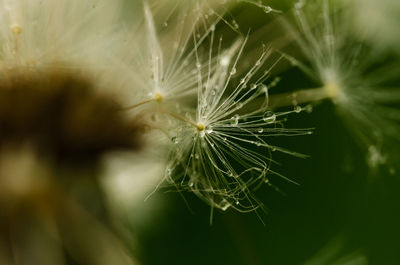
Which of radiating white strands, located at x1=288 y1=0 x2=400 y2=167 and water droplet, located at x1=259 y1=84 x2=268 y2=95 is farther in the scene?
radiating white strands, located at x1=288 y1=0 x2=400 y2=167

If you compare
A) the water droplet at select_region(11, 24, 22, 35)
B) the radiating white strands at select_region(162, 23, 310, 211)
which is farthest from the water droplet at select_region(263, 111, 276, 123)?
the water droplet at select_region(11, 24, 22, 35)

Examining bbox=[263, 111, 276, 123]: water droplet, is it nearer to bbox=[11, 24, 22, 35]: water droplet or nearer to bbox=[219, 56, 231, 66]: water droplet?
bbox=[219, 56, 231, 66]: water droplet

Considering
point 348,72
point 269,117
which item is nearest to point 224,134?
point 269,117

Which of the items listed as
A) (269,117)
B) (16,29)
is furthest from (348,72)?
(16,29)

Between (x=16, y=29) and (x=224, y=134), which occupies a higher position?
(x=16, y=29)

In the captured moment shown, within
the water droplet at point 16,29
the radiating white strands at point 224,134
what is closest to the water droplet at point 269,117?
the radiating white strands at point 224,134

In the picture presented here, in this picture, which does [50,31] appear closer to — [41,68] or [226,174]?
[41,68]

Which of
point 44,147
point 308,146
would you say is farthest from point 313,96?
point 44,147

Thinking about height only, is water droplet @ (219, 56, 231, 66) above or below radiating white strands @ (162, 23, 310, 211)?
above

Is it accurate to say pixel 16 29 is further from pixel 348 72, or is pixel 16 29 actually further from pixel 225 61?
pixel 348 72

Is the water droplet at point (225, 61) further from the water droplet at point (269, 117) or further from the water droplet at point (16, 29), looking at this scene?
the water droplet at point (16, 29)

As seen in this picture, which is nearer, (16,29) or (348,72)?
(16,29)
